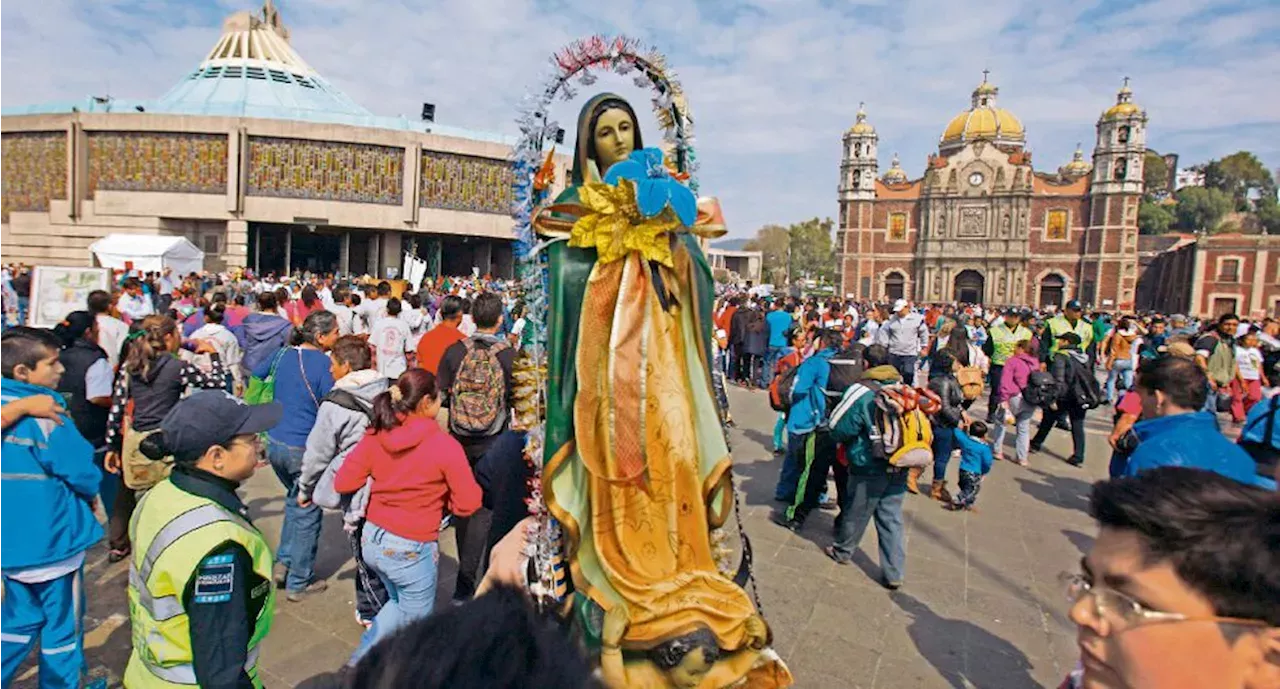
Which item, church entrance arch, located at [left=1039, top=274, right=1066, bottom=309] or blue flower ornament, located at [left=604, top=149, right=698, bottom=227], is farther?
church entrance arch, located at [left=1039, top=274, right=1066, bottom=309]

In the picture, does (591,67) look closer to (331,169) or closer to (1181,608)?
(1181,608)

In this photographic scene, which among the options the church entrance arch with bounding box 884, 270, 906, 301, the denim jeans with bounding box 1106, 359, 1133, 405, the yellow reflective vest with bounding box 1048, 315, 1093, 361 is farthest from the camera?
the church entrance arch with bounding box 884, 270, 906, 301

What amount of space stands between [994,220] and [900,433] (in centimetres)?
6019

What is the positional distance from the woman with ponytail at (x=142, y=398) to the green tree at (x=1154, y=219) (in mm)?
83114

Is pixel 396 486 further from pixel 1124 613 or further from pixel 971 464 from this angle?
pixel 971 464

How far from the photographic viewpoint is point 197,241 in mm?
31344

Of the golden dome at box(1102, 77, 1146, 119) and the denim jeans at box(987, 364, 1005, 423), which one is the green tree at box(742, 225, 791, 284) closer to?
the golden dome at box(1102, 77, 1146, 119)

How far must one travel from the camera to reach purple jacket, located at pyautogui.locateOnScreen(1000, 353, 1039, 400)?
27.2ft

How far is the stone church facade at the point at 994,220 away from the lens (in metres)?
52.6

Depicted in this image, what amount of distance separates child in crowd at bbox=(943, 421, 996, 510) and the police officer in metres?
6.15

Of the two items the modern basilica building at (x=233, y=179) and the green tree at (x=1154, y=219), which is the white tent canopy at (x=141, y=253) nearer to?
the modern basilica building at (x=233, y=179)

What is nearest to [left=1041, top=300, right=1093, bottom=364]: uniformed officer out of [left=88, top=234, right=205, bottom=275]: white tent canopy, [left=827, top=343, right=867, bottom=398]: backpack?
[left=827, top=343, right=867, bottom=398]: backpack

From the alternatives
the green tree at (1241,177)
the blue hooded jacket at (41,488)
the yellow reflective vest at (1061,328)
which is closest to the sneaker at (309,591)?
the blue hooded jacket at (41,488)

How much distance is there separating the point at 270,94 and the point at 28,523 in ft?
137
